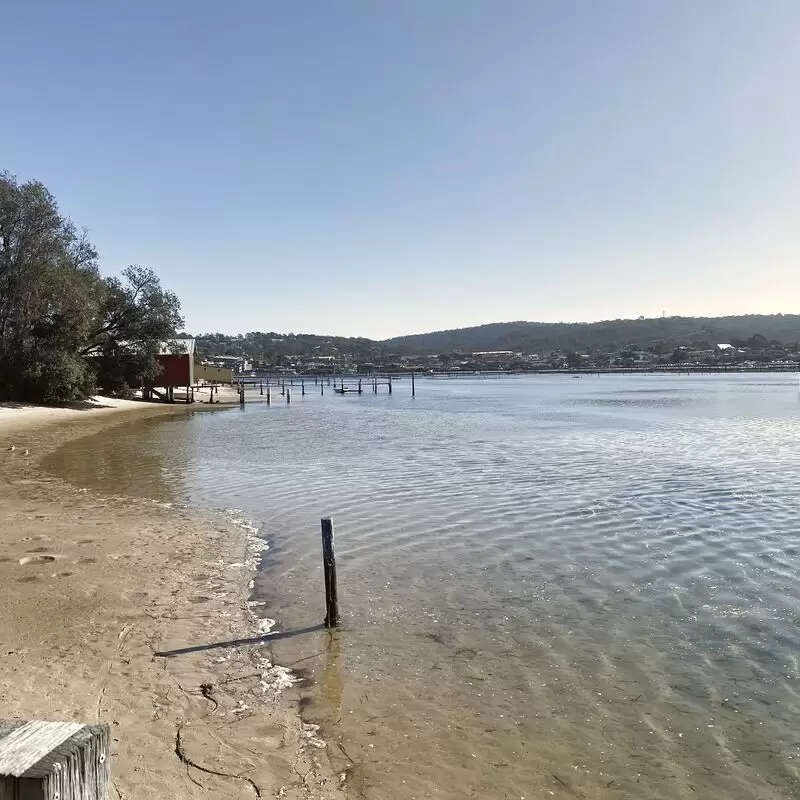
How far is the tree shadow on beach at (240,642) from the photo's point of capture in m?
7.30

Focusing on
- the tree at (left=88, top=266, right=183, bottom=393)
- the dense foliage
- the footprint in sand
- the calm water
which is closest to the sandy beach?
the footprint in sand

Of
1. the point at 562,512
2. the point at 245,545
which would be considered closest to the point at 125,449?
→ the point at 245,545

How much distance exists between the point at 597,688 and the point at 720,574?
4873 millimetres

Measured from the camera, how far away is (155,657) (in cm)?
714

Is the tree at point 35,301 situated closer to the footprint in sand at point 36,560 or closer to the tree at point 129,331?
the tree at point 129,331

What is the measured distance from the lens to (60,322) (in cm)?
4594

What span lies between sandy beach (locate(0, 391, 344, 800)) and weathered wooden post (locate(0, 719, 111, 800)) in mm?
3281

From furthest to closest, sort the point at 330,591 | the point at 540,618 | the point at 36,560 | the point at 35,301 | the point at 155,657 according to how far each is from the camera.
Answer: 1. the point at 35,301
2. the point at 36,560
3. the point at 540,618
4. the point at 330,591
5. the point at 155,657

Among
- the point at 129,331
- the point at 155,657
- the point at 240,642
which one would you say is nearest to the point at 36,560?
the point at 155,657

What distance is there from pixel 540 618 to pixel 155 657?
4.85 meters

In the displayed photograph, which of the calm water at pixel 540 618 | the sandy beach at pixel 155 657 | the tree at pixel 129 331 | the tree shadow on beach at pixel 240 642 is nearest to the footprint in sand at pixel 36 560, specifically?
the sandy beach at pixel 155 657

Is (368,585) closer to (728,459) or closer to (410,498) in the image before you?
(410,498)

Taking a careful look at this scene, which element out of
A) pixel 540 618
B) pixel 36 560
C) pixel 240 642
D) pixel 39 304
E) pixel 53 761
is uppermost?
pixel 39 304

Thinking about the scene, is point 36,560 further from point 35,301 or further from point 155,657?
point 35,301
